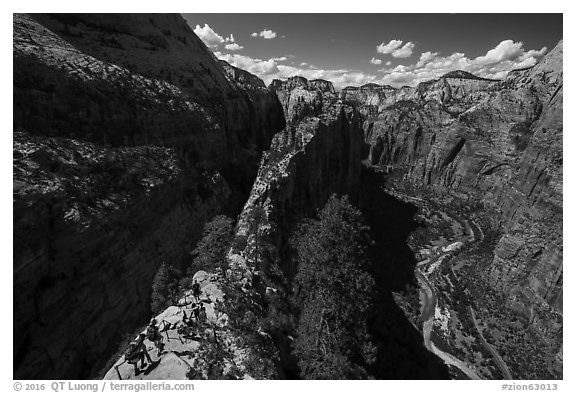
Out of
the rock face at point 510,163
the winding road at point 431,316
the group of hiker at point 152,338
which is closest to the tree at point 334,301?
the group of hiker at point 152,338

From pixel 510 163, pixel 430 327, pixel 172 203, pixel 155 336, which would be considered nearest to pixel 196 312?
pixel 155 336

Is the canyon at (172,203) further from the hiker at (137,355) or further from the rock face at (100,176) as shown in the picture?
the hiker at (137,355)

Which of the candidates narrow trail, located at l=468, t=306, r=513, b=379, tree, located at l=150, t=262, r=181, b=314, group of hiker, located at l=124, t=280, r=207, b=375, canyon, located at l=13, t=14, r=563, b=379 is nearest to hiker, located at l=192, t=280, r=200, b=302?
group of hiker, located at l=124, t=280, r=207, b=375

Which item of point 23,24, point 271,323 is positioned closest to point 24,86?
point 23,24

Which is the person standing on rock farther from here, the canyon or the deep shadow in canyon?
the deep shadow in canyon

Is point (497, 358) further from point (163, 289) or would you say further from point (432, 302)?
point (163, 289)
